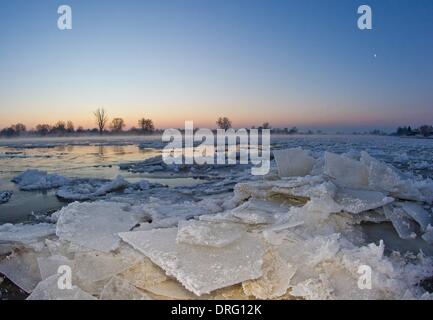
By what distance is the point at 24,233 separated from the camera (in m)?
3.61

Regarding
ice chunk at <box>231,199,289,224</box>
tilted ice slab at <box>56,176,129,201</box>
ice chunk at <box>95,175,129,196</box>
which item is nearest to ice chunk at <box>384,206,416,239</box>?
ice chunk at <box>231,199,289,224</box>

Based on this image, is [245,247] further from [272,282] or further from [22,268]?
[22,268]

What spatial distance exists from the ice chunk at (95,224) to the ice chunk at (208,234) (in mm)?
642

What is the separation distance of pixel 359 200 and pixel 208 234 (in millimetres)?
1876

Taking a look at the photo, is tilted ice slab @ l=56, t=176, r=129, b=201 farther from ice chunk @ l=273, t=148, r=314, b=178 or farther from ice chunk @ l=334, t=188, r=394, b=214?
ice chunk @ l=334, t=188, r=394, b=214

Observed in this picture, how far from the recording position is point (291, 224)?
10.7 ft

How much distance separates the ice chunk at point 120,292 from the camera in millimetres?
2531

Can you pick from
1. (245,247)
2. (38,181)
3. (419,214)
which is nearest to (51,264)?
(245,247)

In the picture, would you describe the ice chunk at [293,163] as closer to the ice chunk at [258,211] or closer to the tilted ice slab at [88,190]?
the ice chunk at [258,211]

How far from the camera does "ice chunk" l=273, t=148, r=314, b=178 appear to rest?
542 cm

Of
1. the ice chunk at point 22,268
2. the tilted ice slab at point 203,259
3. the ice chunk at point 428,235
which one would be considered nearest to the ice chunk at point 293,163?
the ice chunk at point 428,235

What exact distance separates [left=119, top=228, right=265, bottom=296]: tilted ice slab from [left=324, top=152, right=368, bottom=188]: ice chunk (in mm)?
2109
